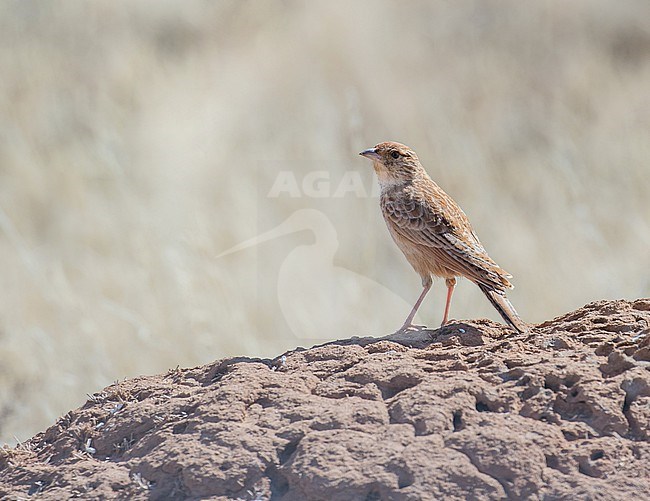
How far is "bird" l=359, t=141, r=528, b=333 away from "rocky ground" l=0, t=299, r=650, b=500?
1107 mm

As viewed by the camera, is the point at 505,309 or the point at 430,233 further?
the point at 430,233

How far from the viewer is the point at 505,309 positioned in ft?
17.2

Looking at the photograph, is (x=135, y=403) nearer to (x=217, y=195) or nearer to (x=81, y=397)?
(x=81, y=397)

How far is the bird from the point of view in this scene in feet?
18.1

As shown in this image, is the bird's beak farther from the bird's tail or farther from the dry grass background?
the dry grass background

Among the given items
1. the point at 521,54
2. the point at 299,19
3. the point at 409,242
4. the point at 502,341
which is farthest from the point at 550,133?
the point at 502,341

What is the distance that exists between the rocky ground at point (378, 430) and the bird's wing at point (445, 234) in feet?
3.66

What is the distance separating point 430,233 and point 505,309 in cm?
70

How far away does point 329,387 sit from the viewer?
399cm

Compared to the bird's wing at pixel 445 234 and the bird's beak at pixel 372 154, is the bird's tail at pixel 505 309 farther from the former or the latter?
the bird's beak at pixel 372 154

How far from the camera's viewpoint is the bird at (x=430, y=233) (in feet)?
18.1

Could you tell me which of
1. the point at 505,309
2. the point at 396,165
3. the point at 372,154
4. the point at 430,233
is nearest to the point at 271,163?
the point at 372,154

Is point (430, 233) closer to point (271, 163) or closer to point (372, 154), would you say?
point (372, 154)

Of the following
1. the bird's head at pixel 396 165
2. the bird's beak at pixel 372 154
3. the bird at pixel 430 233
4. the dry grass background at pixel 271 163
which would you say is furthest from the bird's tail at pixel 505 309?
the dry grass background at pixel 271 163
